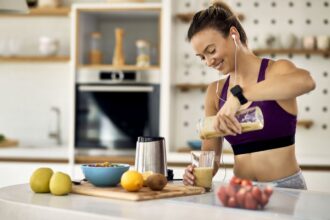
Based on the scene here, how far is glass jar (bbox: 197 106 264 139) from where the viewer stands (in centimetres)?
216

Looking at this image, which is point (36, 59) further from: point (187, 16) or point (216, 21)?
point (216, 21)

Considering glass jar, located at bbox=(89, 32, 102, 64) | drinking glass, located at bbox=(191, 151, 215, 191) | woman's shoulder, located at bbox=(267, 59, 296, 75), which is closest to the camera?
drinking glass, located at bbox=(191, 151, 215, 191)

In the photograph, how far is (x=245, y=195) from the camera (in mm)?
1823

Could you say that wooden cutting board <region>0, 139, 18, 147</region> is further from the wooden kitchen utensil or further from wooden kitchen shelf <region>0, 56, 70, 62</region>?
the wooden kitchen utensil

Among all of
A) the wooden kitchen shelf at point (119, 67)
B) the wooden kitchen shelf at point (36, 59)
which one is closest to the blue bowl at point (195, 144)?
the wooden kitchen shelf at point (119, 67)

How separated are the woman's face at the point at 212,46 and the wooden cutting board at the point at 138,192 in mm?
601

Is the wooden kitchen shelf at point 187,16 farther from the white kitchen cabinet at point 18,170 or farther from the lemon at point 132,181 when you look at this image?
the lemon at point 132,181

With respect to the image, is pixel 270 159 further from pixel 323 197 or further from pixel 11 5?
pixel 11 5

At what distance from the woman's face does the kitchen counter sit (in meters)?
0.66

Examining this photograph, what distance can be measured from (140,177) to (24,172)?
2.87 meters

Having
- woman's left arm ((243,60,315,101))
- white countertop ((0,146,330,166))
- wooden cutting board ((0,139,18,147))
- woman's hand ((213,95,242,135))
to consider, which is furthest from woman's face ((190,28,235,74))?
wooden cutting board ((0,139,18,147))

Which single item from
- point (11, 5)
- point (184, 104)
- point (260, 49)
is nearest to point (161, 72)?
point (184, 104)

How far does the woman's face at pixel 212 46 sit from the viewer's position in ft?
8.57

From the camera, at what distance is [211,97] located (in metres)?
2.88
